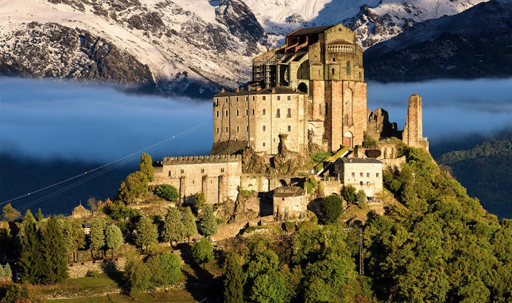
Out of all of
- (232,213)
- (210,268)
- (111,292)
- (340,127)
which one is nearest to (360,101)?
(340,127)

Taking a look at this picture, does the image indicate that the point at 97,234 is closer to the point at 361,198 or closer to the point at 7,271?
the point at 7,271

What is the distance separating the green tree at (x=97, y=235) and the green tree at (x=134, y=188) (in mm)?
8716

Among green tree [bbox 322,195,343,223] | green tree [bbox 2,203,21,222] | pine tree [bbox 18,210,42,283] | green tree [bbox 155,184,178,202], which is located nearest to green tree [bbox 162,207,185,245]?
green tree [bbox 155,184,178,202]

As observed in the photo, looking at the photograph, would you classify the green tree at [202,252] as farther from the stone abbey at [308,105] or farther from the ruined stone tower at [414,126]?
the ruined stone tower at [414,126]

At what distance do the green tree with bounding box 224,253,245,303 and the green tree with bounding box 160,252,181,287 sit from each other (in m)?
5.17

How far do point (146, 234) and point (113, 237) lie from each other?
3261mm

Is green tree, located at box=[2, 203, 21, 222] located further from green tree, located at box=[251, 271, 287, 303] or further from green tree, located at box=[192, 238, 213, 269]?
green tree, located at box=[251, 271, 287, 303]

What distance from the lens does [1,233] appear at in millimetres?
123312

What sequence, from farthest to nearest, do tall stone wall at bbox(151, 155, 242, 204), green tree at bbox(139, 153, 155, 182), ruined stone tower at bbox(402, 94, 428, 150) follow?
ruined stone tower at bbox(402, 94, 428, 150) < green tree at bbox(139, 153, 155, 182) < tall stone wall at bbox(151, 155, 242, 204)

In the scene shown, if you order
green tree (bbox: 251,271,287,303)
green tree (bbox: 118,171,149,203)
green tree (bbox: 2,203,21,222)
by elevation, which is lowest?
green tree (bbox: 251,271,287,303)

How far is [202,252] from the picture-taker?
392 ft

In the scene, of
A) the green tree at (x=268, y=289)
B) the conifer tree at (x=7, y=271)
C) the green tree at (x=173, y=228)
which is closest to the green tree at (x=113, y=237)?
the green tree at (x=173, y=228)

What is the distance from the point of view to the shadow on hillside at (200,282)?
383 ft

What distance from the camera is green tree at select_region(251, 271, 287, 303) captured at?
114500mm
